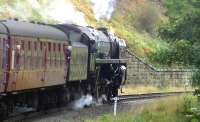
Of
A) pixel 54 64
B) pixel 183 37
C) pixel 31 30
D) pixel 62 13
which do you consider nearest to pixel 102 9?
pixel 62 13

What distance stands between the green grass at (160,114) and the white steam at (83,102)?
398cm

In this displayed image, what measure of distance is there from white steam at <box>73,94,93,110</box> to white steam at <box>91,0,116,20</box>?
23.0 meters

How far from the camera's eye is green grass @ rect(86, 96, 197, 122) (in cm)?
1945

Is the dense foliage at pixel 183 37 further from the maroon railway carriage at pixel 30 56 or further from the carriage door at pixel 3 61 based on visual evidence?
the carriage door at pixel 3 61

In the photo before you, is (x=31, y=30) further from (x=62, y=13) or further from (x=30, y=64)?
(x=62, y=13)

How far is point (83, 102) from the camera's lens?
1088 inches

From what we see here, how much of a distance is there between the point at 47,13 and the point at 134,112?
20.7m

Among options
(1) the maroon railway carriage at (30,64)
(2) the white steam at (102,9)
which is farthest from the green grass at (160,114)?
(2) the white steam at (102,9)

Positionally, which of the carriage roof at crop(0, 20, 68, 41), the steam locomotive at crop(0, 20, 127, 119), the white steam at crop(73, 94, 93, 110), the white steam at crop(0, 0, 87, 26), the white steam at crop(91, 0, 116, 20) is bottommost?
the white steam at crop(73, 94, 93, 110)

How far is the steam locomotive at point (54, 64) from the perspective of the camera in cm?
1962

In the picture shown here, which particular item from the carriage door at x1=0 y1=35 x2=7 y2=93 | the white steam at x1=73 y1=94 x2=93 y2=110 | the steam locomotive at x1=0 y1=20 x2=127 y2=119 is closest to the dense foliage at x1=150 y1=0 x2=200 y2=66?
the steam locomotive at x1=0 y1=20 x2=127 y2=119

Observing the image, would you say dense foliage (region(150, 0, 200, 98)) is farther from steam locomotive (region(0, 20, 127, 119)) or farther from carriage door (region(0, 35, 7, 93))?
carriage door (region(0, 35, 7, 93))

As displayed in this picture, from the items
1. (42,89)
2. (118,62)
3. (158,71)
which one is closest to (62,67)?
(42,89)

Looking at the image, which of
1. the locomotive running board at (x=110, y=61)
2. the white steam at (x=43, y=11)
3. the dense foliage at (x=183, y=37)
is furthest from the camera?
the white steam at (x=43, y=11)
